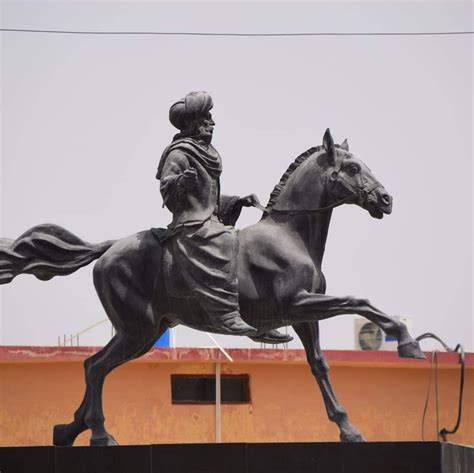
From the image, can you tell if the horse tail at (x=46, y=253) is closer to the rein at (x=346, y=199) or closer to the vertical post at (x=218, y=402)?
the rein at (x=346, y=199)

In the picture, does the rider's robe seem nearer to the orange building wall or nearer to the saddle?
the saddle

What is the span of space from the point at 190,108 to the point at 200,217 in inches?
34.2

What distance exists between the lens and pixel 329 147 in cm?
1080

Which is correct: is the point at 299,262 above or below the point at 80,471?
above

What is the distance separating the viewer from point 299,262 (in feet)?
34.8

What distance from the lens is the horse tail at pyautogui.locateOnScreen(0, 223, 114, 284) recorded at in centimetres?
1095


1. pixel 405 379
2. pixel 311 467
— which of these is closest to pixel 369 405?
pixel 405 379

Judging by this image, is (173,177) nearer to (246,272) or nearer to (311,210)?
(246,272)

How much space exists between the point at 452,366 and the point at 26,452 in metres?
7.24

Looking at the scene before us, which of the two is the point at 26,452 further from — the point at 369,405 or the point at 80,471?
the point at 369,405

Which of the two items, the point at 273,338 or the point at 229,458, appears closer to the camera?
the point at 229,458

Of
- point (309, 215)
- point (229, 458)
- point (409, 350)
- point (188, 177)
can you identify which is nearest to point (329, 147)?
point (309, 215)

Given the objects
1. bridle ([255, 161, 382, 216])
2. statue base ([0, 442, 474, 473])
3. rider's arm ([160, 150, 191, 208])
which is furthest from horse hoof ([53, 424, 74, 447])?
bridle ([255, 161, 382, 216])

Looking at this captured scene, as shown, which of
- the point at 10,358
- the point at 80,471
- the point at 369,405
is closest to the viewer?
the point at 80,471
